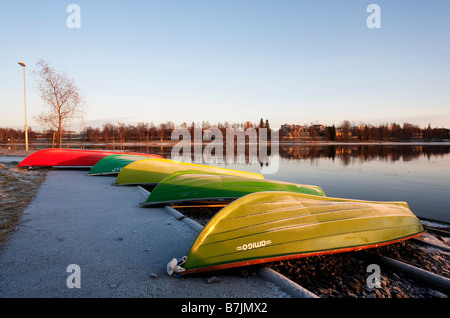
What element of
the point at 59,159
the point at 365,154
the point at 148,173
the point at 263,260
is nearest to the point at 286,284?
the point at 263,260

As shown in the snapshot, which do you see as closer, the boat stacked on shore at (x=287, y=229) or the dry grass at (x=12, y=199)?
the boat stacked on shore at (x=287, y=229)

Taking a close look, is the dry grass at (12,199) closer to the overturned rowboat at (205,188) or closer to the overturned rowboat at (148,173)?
the overturned rowboat at (205,188)

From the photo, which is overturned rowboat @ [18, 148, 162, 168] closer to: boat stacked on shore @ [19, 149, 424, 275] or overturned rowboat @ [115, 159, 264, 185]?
overturned rowboat @ [115, 159, 264, 185]

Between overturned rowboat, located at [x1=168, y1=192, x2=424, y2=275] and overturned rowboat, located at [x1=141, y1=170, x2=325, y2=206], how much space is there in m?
2.28

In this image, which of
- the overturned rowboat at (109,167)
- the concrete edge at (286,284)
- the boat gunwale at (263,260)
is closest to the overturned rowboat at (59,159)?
the overturned rowboat at (109,167)

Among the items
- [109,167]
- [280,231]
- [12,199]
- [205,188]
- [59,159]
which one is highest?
[59,159]

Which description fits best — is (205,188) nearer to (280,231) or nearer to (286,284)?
(280,231)

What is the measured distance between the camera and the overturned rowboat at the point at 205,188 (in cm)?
619

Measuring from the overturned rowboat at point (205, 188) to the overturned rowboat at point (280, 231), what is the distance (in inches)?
89.9

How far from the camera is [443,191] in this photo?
10734mm

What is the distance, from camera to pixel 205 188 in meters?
6.30

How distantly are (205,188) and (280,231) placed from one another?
312 cm
